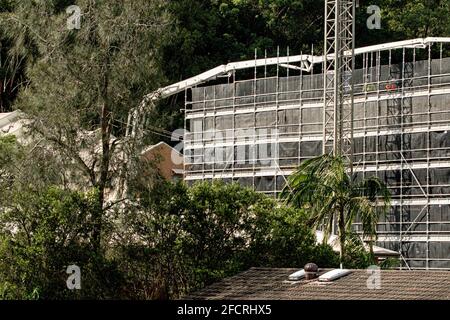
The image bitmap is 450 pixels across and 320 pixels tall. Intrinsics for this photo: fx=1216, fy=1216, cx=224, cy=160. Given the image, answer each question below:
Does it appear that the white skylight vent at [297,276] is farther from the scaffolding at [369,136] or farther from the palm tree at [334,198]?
the scaffolding at [369,136]

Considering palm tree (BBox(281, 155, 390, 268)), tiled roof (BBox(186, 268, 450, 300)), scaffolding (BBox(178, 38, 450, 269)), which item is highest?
scaffolding (BBox(178, 38, 450, 269))

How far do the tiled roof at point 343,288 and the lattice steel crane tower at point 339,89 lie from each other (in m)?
15.0

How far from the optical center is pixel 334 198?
118 feet

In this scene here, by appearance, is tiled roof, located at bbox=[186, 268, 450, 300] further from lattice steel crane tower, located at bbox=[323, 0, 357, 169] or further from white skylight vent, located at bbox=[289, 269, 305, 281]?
lattice steel crane tower, located at bbox=[323, 0, 357, 169]

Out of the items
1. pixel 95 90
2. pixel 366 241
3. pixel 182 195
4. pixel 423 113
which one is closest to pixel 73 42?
pixel 95 90

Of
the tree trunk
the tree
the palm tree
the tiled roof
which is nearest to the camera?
the tiled roof

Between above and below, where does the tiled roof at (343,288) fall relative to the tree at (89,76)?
below

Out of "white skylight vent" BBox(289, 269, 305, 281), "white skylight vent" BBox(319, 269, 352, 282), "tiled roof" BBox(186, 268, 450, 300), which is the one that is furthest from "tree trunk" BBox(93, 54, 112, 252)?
"white skylight vent" BBox(319, 269, 352, 282)

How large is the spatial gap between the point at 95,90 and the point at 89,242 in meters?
4.25

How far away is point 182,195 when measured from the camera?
34.4 meters

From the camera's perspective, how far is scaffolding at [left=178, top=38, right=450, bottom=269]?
4431 cm

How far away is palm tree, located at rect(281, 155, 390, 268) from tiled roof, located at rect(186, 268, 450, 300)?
790 cm

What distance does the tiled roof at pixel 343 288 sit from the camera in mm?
24031

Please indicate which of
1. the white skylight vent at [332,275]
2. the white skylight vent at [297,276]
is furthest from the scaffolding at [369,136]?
the white skylight vent at [332,275]
